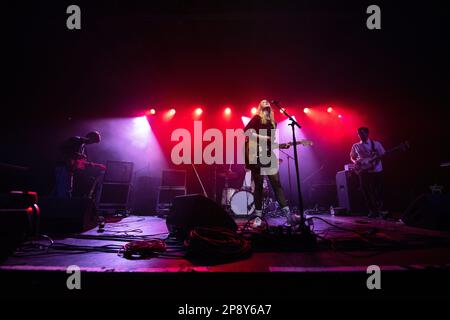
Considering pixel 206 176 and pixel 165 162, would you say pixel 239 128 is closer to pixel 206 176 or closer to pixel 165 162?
pixel 206 176

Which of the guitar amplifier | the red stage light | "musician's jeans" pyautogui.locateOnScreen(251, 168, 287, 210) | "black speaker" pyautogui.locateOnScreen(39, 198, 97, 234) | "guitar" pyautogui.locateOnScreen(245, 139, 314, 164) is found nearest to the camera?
"black speaker" pyautogui.locateOnScreen(39, 198, 97, 234)

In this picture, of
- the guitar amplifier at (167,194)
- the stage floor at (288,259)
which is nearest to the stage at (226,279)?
the stage floor at (288,259)

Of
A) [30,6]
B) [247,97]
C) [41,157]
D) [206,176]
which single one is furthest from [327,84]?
[41,157]

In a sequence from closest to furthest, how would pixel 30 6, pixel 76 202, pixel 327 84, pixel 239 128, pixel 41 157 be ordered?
pixel 76 202
pixel 30 6
pixel 41 157
pixel 327 84
pixel 239 128

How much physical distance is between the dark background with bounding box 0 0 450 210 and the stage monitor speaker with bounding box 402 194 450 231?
409cm

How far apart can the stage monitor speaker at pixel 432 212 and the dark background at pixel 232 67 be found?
13.4 ft

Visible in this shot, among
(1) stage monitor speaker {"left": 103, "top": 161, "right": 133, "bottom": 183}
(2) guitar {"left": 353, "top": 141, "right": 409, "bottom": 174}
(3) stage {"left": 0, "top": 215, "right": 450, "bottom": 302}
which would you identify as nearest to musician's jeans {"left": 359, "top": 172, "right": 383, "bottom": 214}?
(2) guitar {"left": 353, "top": 141, "right": 409, "bottom": 174}

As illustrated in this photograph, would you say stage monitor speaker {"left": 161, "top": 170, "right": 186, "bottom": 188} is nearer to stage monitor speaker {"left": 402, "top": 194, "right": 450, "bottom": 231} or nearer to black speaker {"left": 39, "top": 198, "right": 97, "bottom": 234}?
black speaker {"left": 39, "top": 198, "right": 97, "bottom": 234}

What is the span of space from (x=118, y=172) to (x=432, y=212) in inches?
300

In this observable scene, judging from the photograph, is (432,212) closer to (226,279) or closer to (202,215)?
(202,215)

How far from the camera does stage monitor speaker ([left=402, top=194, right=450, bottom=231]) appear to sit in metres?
3.43

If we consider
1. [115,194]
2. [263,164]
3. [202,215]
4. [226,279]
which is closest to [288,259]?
[226,279]
